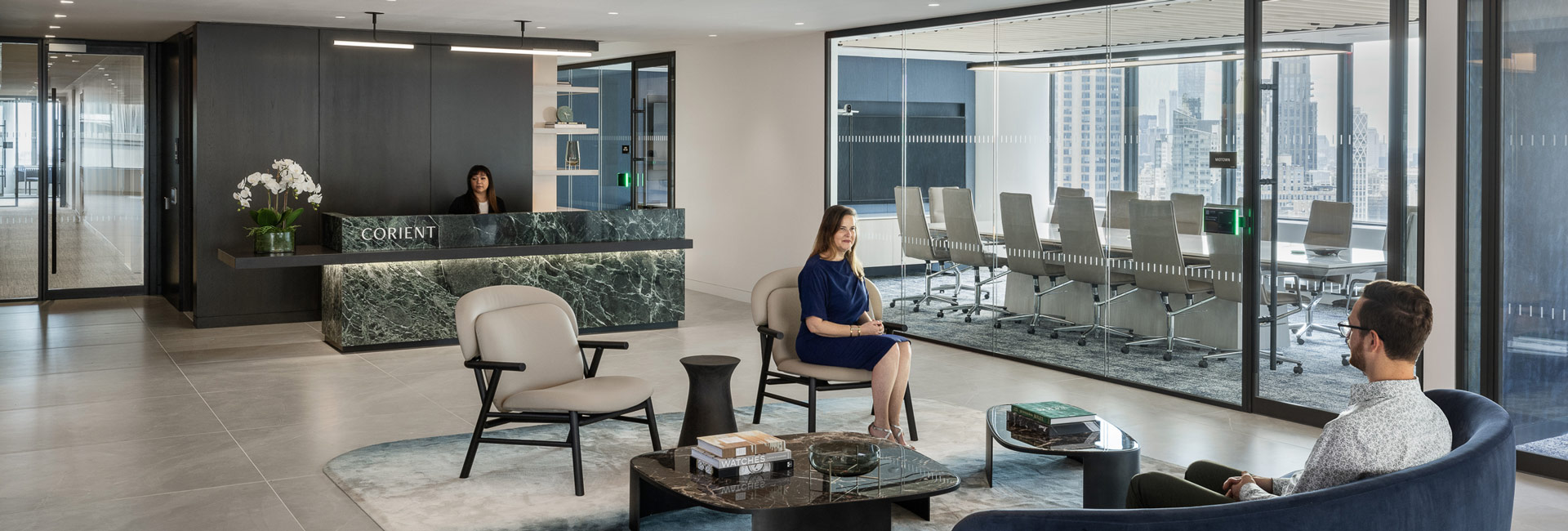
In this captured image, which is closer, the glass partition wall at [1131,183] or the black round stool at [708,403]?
the black round stool at [708,403]

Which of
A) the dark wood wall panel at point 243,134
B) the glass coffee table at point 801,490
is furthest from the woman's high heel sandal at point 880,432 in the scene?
the dark wood wall panel at point 243,134

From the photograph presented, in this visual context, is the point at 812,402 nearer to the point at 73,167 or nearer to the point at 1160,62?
the point at 1160,62

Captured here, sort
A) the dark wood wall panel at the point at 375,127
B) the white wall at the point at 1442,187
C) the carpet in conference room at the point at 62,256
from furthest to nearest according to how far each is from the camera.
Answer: the carpet in conference room at the point at 62,256, the dark wood wall panel at the point at 375,127, the white wall at the point at 1442,187

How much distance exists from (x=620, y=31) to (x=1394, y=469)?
8073 millimetres

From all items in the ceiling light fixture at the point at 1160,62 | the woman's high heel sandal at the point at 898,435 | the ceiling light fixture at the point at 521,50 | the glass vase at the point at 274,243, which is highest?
the ceiling light fixture at the point at 521,50

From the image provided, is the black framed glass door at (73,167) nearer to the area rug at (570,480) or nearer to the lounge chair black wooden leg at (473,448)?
the area rug at (570,480)

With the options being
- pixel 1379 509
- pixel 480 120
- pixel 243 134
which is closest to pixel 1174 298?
pixel 1379 509

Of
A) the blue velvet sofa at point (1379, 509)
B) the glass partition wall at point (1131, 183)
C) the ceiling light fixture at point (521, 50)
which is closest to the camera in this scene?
the blue velvet sofa at point (1379, 509)

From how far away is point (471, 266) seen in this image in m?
8.33

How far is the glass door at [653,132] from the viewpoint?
12.0 metres

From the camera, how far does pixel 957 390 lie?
6820mm

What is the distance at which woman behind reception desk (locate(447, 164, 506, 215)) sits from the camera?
30.4 feet

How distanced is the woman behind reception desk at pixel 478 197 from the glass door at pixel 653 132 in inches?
115

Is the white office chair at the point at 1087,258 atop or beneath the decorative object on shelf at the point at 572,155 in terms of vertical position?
beneath
